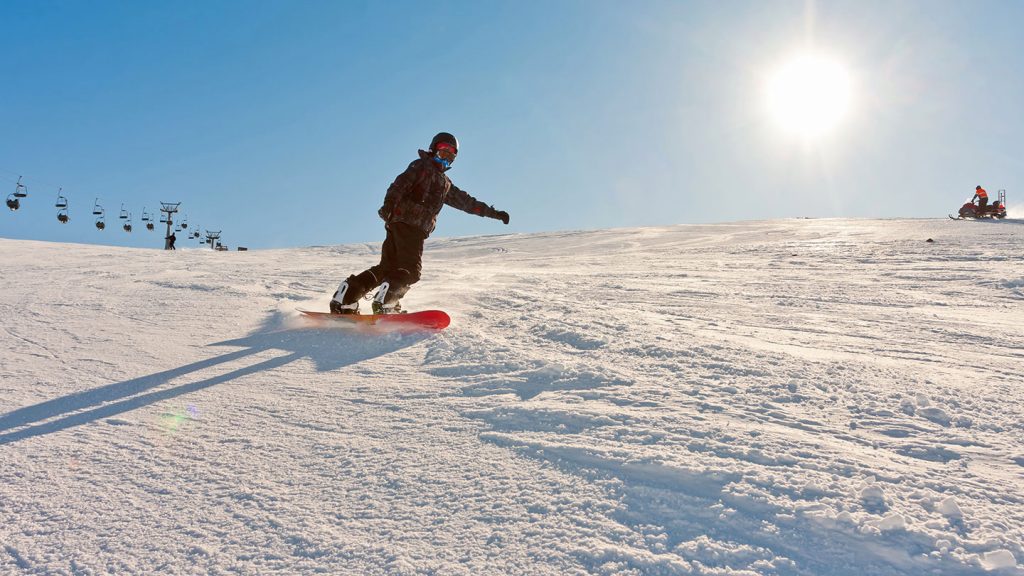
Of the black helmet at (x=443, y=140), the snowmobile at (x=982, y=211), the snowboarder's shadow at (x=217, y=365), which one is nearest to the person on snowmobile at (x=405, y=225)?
→ the black helmet at (x=443, y=140)

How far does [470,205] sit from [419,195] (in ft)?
2.25

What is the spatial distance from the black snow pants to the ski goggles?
718 mm

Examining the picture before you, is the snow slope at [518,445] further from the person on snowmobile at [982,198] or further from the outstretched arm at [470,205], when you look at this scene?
the person on snowmobile at [982,198]

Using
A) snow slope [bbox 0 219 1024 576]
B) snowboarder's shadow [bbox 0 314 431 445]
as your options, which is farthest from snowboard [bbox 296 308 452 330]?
snow slope [bbox 0 219 1024 576]

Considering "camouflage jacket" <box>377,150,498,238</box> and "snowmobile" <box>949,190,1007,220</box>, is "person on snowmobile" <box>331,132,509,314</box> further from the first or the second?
"snowmobile" <box>949,190,1007,220</box>

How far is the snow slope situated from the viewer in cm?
143

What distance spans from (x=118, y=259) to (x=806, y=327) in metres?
11.7

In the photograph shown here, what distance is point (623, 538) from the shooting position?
1.46 m

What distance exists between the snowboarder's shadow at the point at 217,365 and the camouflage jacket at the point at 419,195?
3.93ft

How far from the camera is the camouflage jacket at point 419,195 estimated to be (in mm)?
5008

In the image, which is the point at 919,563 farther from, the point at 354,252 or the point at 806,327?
the point at 354,252

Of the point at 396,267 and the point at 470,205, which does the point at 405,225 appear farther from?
the point at 470,205

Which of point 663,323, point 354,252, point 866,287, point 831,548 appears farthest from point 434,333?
point 354,252

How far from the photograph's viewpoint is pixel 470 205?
564 cm
